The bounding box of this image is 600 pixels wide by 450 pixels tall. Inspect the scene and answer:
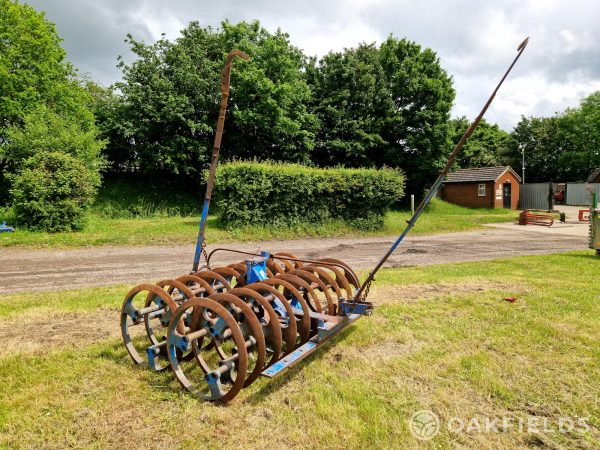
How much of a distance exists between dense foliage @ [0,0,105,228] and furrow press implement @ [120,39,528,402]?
1568 centimetres

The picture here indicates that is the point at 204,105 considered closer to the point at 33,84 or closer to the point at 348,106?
the point at 33,84

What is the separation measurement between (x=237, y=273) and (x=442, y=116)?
89.7 feet

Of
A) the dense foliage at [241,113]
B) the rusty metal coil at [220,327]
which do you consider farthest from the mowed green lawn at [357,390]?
the dense foliage at [241,113]

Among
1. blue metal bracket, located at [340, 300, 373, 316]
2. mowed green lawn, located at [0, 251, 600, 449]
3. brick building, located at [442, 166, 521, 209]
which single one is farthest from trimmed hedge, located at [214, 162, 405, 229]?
brick building, located at [442, 166, 521, 209]

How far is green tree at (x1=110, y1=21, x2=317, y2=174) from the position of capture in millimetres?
22438

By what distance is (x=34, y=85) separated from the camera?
20.3 m

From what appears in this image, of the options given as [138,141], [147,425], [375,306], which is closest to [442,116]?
[138,141]

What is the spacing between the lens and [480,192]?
32.4 meters

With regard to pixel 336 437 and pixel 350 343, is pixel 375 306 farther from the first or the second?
pixel 336 437

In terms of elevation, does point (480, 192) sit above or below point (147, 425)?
above

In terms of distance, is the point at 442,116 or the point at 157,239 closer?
the point at 157,239

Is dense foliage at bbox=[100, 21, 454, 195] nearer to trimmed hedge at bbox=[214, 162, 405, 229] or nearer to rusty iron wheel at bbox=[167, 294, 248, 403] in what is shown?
trimmed hedge at bbox=[214, 162, 405, 229]

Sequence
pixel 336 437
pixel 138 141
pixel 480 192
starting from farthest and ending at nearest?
1. pixel 480 192
2. pixel 138 141
3. pixel 336 437

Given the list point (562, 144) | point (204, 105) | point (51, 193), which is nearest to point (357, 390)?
point (51, 193)
